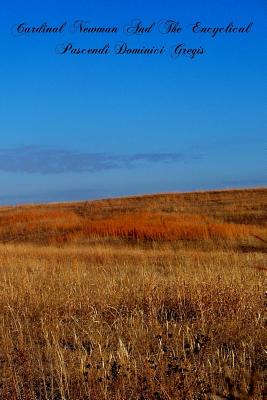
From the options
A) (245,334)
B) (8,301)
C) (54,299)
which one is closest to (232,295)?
(245,334)

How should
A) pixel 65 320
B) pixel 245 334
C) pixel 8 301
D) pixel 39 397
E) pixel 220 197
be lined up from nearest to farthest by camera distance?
pixel 39 397 < pixel 245 334 < pixel 65 320 < pixel 8 301 < pixel 220 197

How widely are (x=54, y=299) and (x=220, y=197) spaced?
1060 inches

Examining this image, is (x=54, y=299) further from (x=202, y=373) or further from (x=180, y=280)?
(x=202, y=373)

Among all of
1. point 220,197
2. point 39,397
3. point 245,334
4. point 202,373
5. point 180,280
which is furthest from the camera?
point 220,197

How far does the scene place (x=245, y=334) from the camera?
5996mm

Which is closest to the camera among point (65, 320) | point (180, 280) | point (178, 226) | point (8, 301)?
point (65, 320)

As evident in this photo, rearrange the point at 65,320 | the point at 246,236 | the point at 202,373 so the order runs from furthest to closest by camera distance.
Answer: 1. the point at 246,236
2. the point at 65,320
3. the point at 202,373

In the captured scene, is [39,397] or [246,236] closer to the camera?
[39,397]

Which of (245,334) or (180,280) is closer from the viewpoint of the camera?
(245,334)

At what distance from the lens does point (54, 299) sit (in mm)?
8180

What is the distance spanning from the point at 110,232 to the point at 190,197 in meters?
12.1

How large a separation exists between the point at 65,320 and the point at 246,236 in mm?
14555

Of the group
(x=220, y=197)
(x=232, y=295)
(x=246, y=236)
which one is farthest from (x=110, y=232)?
(x=232, y=295)

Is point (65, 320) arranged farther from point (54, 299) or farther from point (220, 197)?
point (220, 197)
